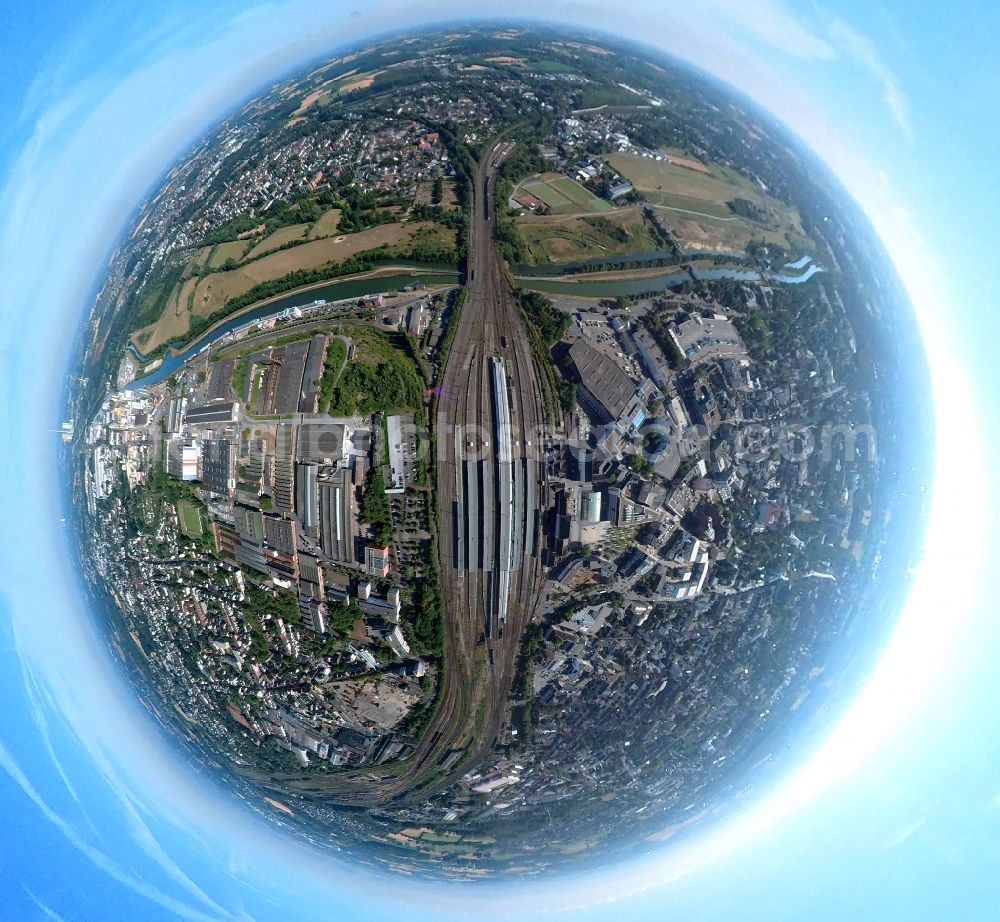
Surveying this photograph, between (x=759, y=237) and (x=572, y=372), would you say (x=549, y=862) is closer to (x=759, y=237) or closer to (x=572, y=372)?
(x=572, y=372)

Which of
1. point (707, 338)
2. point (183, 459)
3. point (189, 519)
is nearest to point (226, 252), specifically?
point (183, 459)

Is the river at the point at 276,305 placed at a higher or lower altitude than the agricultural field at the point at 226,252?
lower

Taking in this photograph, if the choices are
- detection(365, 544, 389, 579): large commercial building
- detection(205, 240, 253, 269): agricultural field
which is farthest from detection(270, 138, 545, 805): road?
detection(205, 240, 253, 269): agricultural field

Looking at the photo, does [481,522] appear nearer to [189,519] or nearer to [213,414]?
[213,414]

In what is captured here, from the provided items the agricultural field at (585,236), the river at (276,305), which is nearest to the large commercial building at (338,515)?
the river at (276,305)

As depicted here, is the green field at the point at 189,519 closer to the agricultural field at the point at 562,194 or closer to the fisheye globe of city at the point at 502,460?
the fisheye globe of city at the point at 502,460
